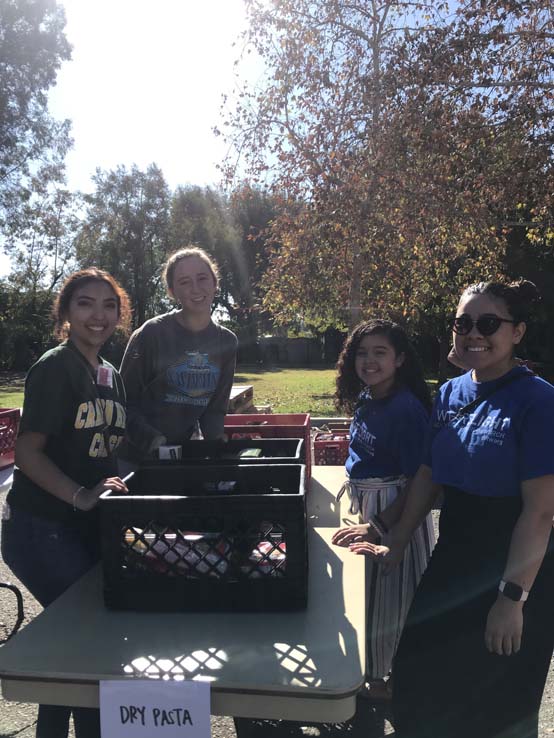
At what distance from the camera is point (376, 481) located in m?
2.56

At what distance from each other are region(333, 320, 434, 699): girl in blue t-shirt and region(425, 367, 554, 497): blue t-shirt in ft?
1.99

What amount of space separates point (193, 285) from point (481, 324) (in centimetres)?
133

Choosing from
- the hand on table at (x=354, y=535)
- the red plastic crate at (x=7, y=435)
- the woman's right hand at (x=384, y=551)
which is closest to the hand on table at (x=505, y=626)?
the woman's right hand at (x=384, y=551)

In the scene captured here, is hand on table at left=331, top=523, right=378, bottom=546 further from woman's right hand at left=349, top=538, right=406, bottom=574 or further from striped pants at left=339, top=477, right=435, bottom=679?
striped pants at left=339, top=477, right=435, bottom=679

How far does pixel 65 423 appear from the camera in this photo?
196cm

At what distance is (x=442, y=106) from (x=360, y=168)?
3.56 ft

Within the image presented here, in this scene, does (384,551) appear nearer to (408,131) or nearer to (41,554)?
(41,554)

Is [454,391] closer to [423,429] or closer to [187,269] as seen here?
[423,429]

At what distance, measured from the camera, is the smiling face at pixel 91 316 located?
6.99 ft

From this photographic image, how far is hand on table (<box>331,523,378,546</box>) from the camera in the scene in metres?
2.13

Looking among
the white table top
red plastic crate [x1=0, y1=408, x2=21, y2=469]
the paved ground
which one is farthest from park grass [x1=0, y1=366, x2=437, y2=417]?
the white table top

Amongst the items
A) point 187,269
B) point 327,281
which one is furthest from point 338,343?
point 187,269

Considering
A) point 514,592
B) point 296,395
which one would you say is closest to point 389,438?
→ point 514,592

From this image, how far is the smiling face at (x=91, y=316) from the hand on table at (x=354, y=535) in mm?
1071
